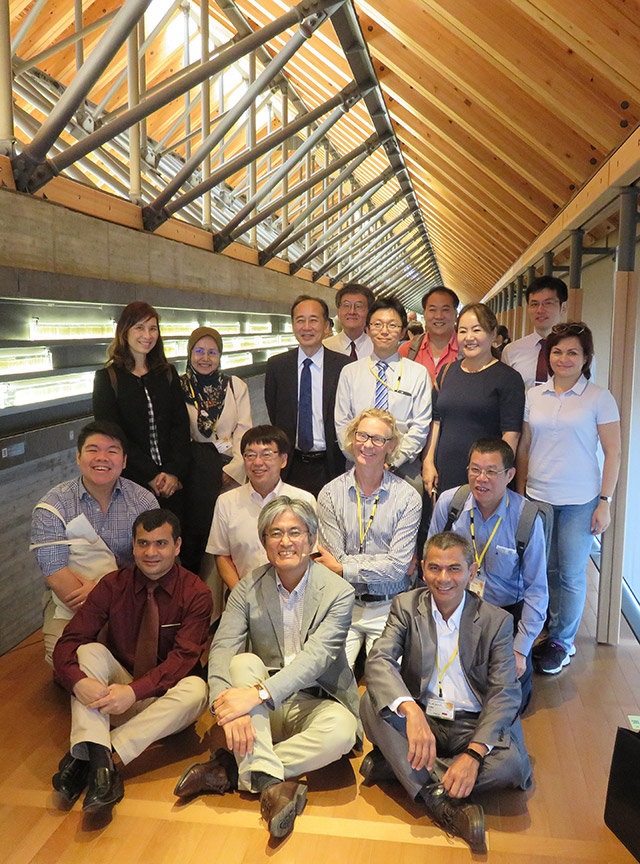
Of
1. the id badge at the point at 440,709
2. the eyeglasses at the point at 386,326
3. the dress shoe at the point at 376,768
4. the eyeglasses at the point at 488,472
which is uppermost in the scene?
the eyeglasses at the point at 386,326

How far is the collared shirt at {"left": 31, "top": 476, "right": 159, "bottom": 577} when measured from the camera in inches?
126

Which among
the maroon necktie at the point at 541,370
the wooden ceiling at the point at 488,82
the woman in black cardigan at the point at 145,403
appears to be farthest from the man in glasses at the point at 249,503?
the wooden ceiling at the point at 488,82

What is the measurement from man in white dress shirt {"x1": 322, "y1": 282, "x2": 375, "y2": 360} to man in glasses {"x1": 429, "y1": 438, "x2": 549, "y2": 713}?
1.47 metres

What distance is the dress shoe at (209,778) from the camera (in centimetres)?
255

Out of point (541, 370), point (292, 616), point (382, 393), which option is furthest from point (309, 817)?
point (541, 370)

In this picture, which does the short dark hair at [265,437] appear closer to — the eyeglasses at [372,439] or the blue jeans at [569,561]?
the eyeglasses at [372,439]

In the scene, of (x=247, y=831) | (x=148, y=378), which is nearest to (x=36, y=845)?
(x=247, y=831)

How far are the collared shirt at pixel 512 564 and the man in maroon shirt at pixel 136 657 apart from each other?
3.77ft

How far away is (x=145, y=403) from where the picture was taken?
3631mm

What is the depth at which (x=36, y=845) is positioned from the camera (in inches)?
92.0

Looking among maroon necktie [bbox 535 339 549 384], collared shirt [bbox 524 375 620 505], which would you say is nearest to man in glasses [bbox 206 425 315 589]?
collared shirt [bbox 524 375 620 505]

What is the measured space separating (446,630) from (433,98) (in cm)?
406

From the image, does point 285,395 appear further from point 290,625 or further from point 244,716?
point 244,716

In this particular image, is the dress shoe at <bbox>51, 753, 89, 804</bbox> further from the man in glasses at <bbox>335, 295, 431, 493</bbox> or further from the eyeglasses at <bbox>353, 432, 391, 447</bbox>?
the man in glasses at <bbox>335, 295, 431, 493</bbox>
